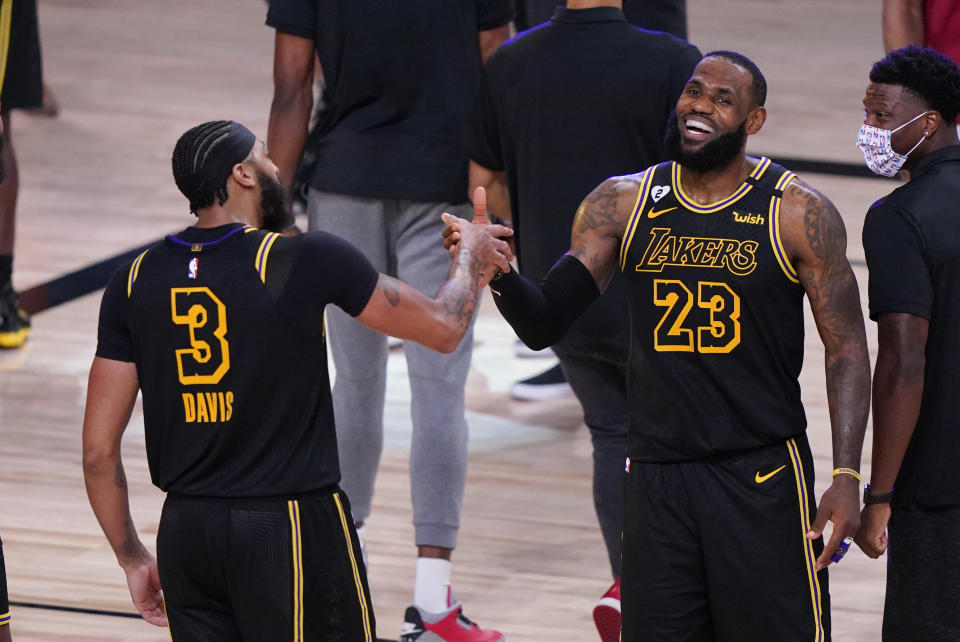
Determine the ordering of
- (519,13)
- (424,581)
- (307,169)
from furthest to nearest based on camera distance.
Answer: (519,13) → (307,169) → (424,581)

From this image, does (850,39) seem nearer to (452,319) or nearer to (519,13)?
(519,13)

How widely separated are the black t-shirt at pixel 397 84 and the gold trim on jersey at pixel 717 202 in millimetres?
1116

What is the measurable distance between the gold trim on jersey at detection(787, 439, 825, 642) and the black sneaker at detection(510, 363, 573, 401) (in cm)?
295

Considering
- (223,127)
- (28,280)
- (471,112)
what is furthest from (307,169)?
(28,280)

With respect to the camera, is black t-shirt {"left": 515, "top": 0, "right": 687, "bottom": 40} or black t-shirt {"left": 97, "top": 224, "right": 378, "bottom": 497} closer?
black t-shirt {"left": 97, "top": 224, "right": 378, "bottom": 497}

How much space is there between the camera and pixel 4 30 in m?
5.95

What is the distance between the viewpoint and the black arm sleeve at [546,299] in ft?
10.4

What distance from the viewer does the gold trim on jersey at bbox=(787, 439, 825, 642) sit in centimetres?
310

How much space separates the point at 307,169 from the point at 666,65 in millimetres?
1162

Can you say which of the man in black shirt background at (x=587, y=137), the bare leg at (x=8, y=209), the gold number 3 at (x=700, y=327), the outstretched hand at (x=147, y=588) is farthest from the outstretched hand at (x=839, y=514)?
the bare leg at (x=8, y=209)

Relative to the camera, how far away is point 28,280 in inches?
282

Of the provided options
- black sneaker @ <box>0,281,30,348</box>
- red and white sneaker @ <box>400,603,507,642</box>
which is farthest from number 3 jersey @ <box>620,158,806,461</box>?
black sneaker @ <box>0,281,30,348</box>

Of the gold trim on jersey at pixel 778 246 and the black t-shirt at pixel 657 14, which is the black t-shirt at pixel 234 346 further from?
the black t-shirt at pixel 657 14

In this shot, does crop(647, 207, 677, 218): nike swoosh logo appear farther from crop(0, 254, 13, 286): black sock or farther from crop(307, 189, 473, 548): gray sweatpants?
crop(0, 254, 13, 286): black sock
